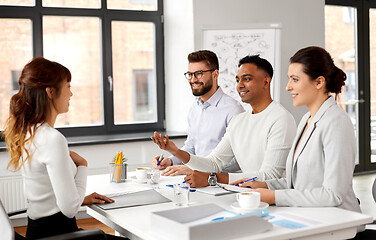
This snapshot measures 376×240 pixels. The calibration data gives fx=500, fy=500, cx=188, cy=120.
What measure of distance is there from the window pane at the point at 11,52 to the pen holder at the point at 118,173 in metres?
2.53

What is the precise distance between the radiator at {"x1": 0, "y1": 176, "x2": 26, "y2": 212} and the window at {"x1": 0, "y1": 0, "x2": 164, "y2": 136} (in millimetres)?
703

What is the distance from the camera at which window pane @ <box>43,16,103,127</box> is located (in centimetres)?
514


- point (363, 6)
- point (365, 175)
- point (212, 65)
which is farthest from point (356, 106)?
point (212, 65)

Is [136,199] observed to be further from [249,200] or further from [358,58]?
[358,58]

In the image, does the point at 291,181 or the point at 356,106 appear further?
the point at 356,106

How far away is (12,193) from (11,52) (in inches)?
56.0

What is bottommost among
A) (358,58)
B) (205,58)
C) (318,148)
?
(318,148)

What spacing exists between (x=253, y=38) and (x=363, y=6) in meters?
2.82

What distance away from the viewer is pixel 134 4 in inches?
213

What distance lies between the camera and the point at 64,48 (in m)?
5.18

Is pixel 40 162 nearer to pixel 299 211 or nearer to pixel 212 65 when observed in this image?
pixel 299 211

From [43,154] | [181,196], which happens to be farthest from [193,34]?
[43,154]

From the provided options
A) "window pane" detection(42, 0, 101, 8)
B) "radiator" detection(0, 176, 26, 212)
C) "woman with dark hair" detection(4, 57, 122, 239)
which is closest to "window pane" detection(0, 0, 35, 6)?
"window pane" detection(42, 0, 101, 8)

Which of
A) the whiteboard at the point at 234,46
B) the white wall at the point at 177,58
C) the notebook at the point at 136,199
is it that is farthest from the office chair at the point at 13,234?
the white wall at the point at 177,58
